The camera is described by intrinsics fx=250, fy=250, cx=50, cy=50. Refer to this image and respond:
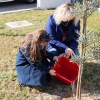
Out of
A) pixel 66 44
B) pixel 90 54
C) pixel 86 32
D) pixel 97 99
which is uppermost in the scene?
pixel 86 32

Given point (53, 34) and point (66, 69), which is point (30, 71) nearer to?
point (66, 69)

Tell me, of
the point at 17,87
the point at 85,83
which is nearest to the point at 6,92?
the point at 17,87

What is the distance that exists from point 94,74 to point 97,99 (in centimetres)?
61

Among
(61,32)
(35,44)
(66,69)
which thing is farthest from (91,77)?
(35,44)

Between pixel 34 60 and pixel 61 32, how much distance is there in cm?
76

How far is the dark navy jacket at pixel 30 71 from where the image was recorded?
10.4 feet

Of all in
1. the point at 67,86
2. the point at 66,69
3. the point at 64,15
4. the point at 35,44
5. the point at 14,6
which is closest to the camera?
the point at 35,44

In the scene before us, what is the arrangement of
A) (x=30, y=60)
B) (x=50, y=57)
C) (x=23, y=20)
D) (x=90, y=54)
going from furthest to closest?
Result: (x=23, y=20) → (x=50, y=57) → (x=30, y=60) → (x=90, y=54)

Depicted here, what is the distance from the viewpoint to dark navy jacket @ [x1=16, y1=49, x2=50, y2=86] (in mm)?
3172

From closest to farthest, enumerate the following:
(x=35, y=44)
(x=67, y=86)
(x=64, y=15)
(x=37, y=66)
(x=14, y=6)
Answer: (x=35, y=44) → (x=37, y=66) → (x=64, y=15) → (x=67, y=86) → (x=14, y=6)

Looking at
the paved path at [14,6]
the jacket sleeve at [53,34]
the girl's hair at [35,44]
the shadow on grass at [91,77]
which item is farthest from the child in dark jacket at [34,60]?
the paved path at [14,6]

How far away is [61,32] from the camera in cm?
364

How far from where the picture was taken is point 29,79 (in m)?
3.25

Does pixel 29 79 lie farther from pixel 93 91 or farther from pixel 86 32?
pixel 86 32
